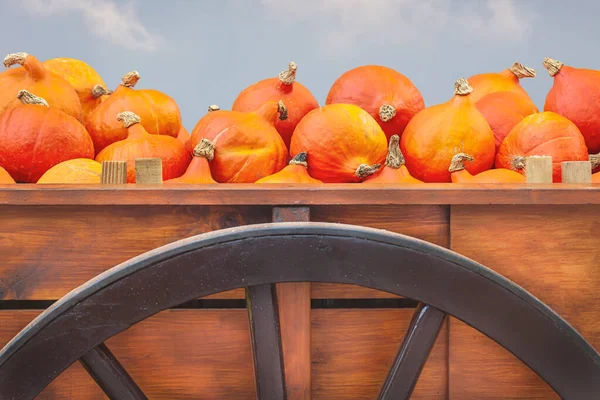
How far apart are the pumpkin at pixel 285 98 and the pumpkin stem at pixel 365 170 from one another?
1.16ft

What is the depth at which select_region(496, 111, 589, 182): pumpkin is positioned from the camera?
135cm

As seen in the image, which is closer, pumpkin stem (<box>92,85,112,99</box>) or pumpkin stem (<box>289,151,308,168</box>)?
pumpkin stem (<box>289,151,308,168</box>)

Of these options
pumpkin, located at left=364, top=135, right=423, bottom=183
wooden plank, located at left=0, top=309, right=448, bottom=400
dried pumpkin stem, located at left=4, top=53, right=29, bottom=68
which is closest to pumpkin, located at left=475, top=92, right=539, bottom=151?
pumpkin, located at left=364, top=135, right=423, bottom=183

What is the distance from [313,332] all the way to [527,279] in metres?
0.38

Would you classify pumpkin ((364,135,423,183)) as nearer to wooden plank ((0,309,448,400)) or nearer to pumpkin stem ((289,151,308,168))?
pumpkin stem ((289,151,308,168))

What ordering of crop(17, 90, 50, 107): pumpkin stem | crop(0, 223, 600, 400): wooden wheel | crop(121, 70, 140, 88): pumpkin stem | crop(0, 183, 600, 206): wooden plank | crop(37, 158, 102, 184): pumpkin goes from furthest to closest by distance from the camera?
crop(121, 70, 140, 88): pumpkin stem < crop(17, 90, 50, 107): pumpkin stem < crop(37, 158, 102, 184): pumpkin < crop(0, 183, 600, 206): wooden plank < crop(0, 223, 600, 400): wooden wheel

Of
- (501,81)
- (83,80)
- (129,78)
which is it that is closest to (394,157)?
(501,81)

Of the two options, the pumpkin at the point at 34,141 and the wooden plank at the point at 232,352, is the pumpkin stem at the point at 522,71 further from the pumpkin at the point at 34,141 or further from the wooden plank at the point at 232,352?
the pumpkin at the point at 34,141

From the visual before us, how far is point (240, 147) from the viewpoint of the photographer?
4.53 feet

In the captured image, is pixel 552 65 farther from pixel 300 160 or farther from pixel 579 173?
pixel 300 160

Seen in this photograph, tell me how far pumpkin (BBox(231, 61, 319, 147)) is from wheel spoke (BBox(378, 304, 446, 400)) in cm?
89

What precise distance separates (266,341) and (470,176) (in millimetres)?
687

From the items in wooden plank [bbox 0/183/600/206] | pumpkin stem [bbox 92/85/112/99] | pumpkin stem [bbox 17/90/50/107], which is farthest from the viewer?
pumpkin stem [bbox 92/85/112/99]

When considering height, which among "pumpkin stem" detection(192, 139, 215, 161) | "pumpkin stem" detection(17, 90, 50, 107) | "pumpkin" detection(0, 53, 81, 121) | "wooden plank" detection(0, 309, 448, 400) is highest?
"pumpkin" detection(0, 53, 81, 121)
